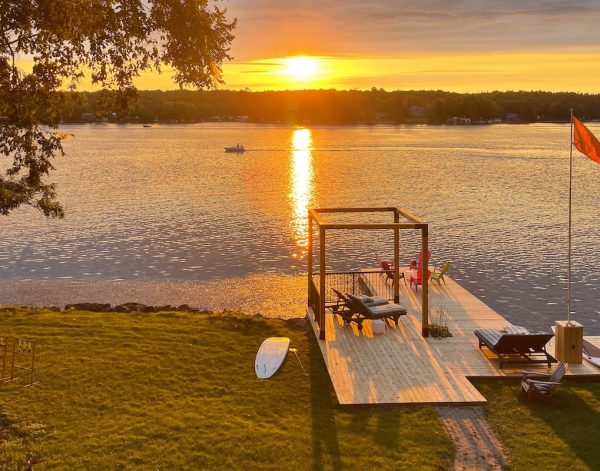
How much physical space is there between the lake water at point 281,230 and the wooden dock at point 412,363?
8.07 meters

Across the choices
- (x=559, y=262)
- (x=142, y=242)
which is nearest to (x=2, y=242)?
(x=142, y=242)

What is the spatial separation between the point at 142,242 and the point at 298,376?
29210mm

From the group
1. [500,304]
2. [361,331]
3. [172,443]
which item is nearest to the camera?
[172,443]

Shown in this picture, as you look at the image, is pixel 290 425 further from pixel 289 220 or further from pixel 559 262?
pixel 289 220

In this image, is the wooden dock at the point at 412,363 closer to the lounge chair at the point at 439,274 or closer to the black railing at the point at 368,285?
the black railing at the point at 368,285

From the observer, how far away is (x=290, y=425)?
12133mm

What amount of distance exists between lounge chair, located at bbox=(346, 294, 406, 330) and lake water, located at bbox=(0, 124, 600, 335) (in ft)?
30.3

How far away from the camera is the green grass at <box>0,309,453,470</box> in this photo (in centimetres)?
1074

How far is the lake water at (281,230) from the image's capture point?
31.0 meters

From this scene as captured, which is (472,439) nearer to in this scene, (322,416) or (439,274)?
(322,416)

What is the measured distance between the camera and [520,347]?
15.1 metres

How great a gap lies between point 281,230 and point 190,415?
113 ft

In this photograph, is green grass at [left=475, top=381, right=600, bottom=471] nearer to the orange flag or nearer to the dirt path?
the dirt path

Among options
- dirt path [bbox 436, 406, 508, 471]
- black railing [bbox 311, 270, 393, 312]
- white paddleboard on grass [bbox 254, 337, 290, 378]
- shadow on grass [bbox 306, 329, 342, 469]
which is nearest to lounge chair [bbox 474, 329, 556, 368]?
dirt path [bbox 436, 406, 508, 471]
